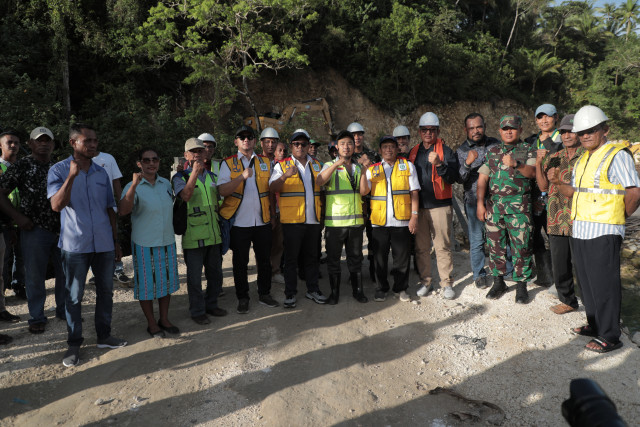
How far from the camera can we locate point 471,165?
16.9ft

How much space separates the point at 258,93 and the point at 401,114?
24.5ft

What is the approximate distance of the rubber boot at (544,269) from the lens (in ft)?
17.0

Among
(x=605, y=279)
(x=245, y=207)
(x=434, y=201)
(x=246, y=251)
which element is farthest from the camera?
(x=434, y=201)

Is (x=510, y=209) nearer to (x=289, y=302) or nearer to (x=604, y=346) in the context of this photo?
(x=604, y=346)

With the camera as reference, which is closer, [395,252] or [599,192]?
[599,192]

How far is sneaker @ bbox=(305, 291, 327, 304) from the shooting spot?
4871 millimetres

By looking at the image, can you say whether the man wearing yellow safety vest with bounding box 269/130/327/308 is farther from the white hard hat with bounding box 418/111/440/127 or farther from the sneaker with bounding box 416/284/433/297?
the white hard hat with bounding box 418/111/440/127

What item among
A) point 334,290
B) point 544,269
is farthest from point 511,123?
point 334,290

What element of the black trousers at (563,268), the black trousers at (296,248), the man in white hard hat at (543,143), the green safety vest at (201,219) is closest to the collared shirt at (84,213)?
the green safety vest at (201,219)

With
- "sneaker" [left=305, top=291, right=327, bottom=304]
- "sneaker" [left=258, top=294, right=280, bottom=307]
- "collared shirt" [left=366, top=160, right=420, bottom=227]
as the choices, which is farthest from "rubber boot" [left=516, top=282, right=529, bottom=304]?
"sneaker" [left=258, top=294, right=280, bottom=307]

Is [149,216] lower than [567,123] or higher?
lower

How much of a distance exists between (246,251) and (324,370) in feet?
5.85

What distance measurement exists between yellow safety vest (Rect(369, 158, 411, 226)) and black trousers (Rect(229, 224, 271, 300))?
4.54 ft

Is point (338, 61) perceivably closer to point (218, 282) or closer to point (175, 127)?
point (175, 127)
